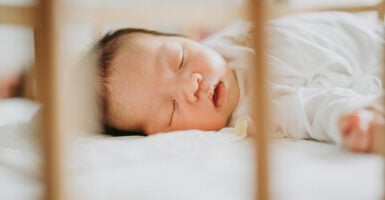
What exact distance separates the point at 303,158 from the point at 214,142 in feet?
0.63

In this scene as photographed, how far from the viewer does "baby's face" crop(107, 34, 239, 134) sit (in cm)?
87

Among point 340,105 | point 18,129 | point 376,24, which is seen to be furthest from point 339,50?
point 18,129

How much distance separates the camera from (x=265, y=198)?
0.41m

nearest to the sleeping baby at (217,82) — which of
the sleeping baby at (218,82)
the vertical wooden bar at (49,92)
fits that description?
Result: the sleeping baby at (218,82)

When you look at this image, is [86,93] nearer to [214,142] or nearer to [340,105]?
[214,142]

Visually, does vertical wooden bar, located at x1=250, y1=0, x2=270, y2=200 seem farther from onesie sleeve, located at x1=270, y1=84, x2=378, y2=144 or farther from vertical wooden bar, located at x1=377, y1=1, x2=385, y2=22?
vertical wooden bar, located at x1=377, y1=1, x2=385, y2=22

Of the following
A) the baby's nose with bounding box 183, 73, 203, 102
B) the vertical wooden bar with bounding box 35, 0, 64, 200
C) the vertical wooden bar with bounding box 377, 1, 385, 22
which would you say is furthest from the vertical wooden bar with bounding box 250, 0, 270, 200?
the vertical wooden bar with bounding box 377, 1, 385, 22

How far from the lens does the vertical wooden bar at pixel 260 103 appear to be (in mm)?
388

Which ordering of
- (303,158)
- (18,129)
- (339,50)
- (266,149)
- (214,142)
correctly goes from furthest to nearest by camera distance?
(339,50)
(18,129)
(214,142)
(303,158)
(266,149)

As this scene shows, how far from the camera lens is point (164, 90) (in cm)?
87

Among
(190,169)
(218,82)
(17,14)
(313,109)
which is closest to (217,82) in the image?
(218,82)

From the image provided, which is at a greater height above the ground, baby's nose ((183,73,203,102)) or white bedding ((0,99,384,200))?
baby's nose ((183,73,203,102))

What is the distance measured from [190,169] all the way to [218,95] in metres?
0.32

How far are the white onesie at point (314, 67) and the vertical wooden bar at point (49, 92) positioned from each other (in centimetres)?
41
